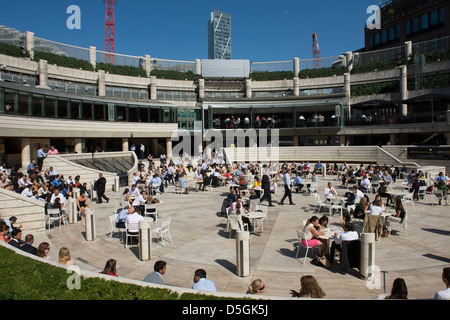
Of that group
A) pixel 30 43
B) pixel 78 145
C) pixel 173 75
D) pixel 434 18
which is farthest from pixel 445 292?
pixel 434 18

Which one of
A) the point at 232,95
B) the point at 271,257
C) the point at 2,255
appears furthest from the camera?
the point at 232,95

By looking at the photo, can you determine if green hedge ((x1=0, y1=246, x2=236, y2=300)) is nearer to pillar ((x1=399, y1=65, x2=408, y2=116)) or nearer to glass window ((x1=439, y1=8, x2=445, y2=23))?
pillar ((x1=399, y1=65, x2=408, y2=116))

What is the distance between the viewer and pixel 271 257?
8883 millimetres

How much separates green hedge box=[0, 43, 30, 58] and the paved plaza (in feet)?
95.2

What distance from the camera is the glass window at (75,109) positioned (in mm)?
29906

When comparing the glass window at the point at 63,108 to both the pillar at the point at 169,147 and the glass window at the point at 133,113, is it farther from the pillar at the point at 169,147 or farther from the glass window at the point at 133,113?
the pillar at the point at 169,147

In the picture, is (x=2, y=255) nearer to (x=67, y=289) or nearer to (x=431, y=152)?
(x=67, y=289)

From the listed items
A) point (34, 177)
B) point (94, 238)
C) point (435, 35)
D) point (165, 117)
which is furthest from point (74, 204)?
point (435, 35)

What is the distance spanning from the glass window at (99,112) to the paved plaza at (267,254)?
21.0 m

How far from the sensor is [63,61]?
38.2 metres

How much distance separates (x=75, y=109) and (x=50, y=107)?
2.92 meters

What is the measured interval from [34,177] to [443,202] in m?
21.8

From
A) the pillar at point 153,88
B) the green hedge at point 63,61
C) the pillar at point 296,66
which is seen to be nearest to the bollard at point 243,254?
the green hedge at point 63,61
